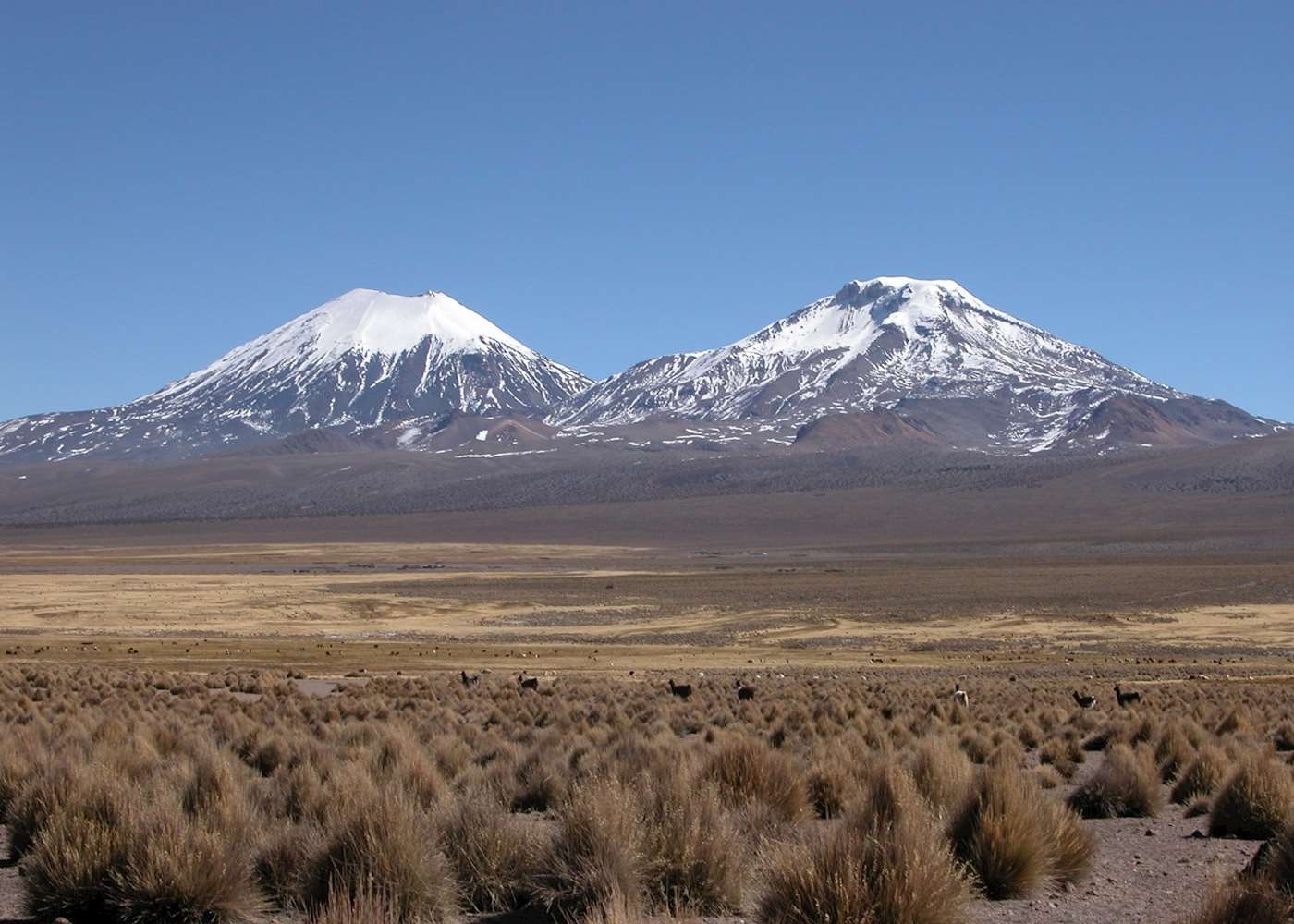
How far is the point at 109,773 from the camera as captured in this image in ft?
30.7

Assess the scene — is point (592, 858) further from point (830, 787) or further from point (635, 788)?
point (830, 787)

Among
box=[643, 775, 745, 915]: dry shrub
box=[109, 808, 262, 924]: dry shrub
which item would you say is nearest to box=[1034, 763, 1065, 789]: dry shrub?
box=[643, 775, 745, 915]: dry shrub

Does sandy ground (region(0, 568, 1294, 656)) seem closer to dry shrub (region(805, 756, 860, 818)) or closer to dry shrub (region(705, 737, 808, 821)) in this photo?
dry shrub (region(805, 756, 860, 818))

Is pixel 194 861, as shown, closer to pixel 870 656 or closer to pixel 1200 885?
pixel 1200 885

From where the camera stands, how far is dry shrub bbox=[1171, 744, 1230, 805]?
1220cm

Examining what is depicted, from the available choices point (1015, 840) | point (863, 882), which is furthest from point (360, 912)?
point (1015, 840)

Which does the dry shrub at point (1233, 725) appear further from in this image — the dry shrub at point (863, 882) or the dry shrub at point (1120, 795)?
the dry shrub at point (863, 882)

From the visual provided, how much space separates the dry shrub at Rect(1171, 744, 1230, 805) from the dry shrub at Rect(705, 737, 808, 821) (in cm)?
364

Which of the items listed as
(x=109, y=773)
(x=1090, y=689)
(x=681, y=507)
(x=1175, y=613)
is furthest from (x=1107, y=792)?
(x=681, y=507)

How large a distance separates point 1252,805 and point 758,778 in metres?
3.65

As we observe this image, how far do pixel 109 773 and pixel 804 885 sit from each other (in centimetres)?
519

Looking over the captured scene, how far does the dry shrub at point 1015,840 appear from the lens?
320 inches

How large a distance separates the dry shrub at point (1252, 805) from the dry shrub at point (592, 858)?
504 cm

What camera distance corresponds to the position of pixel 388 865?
7.15 m
